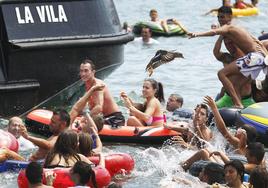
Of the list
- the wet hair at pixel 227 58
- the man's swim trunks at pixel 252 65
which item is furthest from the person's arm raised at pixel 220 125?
the wet hair at pixel 227 58

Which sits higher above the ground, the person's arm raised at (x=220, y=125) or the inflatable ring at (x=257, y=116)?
the person's arm raised at (x=220, y=125)

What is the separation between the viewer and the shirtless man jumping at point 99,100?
13.0m

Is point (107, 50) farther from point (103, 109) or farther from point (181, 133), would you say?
point (181, 133)

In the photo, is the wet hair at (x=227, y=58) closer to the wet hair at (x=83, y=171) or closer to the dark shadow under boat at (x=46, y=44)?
the dark shadow under boat at (x=46, y=44)

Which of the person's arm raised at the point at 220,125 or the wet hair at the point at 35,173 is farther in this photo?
the person's arm raised at the point at 220,125

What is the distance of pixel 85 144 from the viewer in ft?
34.1

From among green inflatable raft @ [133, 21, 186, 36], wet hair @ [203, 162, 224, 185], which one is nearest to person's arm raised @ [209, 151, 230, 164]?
wet hair @ [203, 162, 224, 185]

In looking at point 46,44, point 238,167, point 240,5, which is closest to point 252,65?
point 46,44

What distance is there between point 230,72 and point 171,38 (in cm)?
1345

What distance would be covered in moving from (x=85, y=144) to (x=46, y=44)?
3991mm

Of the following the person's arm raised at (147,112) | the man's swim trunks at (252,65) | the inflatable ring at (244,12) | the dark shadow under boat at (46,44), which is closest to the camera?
the person's arm raised at (147,112)

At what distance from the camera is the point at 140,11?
3431 centimetres

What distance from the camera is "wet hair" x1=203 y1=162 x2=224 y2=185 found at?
32.2 ft

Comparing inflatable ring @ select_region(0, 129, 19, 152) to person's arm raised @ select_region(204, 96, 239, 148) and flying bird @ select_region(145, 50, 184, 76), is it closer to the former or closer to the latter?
person's arm raised @ select_region(204, 96, 239, 148)
